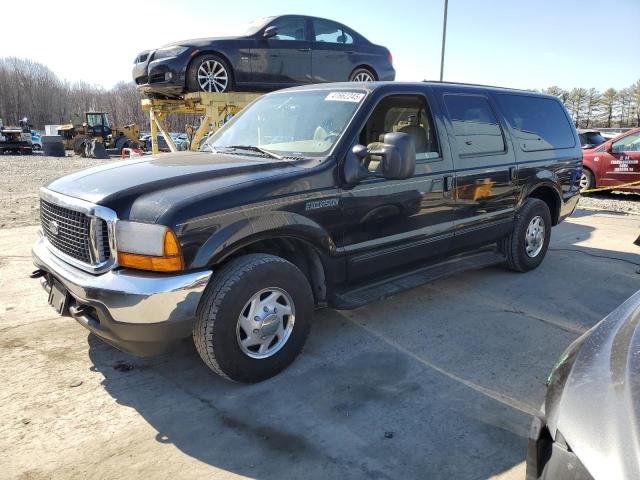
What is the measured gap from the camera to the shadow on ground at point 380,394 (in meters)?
2.50

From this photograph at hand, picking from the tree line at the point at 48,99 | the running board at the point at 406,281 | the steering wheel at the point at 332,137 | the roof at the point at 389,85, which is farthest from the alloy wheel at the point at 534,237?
the tree line at the point at 48,99

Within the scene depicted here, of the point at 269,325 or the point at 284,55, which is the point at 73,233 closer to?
the point at 269,325

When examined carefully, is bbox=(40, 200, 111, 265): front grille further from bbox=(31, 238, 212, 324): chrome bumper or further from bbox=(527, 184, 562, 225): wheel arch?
bbox=(527, 184, 562, 225): wheel arch

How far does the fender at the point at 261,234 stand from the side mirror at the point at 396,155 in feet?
2.05

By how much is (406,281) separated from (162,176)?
2106 mm

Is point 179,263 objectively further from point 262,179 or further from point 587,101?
point 587,101

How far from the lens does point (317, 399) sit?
3014mm

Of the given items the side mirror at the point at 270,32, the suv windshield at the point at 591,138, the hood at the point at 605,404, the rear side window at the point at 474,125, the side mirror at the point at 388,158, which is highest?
the side mirror at the point at 270,32

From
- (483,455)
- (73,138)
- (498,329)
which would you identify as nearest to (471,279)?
(498,329)

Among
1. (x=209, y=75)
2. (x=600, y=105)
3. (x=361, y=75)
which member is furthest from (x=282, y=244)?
(x=600, y=105)

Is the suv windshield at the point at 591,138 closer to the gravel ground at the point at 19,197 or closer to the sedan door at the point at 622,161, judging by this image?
the sedan door at the point at 622,161

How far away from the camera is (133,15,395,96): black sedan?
793cm

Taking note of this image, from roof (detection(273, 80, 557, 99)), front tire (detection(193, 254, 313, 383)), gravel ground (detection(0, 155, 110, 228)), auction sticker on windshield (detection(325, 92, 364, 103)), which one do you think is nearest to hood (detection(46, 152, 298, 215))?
front tire (detection(193, 254, 313, 383))

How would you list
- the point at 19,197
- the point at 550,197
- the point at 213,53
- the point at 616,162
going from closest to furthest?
the point at 550,197
the point at 213,53
the point at 19,197
the point at 616,162
